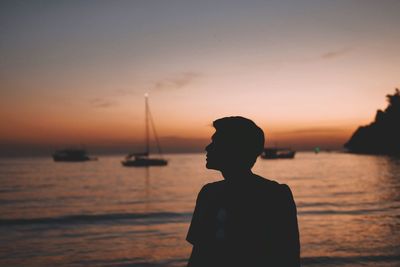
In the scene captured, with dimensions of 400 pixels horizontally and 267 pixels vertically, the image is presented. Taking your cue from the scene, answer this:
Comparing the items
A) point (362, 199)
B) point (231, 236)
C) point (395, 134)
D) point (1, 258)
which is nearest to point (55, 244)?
point (1, 258)

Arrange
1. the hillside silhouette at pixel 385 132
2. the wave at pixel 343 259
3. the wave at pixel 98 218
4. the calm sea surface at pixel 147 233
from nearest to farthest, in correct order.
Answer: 1. the wave at pixel 343 259
2. the calm sea surface at pixel 147 233
3. the wave at pixel 98 218
4. the hillside silhouette at pixel 385 132

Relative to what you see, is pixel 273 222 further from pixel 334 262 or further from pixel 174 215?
pixel 174 215

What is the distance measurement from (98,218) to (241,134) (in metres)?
21.4

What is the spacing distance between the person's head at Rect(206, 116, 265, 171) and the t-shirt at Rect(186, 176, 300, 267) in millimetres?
134

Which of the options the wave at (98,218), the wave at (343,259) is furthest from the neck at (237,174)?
the wave at (98,218)

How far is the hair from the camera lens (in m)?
2.19

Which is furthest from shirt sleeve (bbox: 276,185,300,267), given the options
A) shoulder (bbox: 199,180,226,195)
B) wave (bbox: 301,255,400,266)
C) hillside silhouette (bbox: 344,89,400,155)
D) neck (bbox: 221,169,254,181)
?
hillside silhouette (bbox: 344,89,400,155)

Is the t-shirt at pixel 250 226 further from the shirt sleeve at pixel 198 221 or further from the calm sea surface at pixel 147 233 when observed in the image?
the calm sea surface at pixel 147 233

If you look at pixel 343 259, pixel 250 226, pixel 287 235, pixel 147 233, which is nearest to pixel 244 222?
pixel 250 226

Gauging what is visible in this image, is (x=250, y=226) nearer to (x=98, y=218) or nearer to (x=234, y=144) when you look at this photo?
(x=234, y=144)

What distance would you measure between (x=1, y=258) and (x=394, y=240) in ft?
46.5

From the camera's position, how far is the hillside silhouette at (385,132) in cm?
15612

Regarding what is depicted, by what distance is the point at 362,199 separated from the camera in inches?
1110

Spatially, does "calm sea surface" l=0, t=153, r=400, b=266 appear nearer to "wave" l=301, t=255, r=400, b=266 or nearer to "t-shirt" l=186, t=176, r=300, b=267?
"wave" l=301, t=255, r=400, b=266
